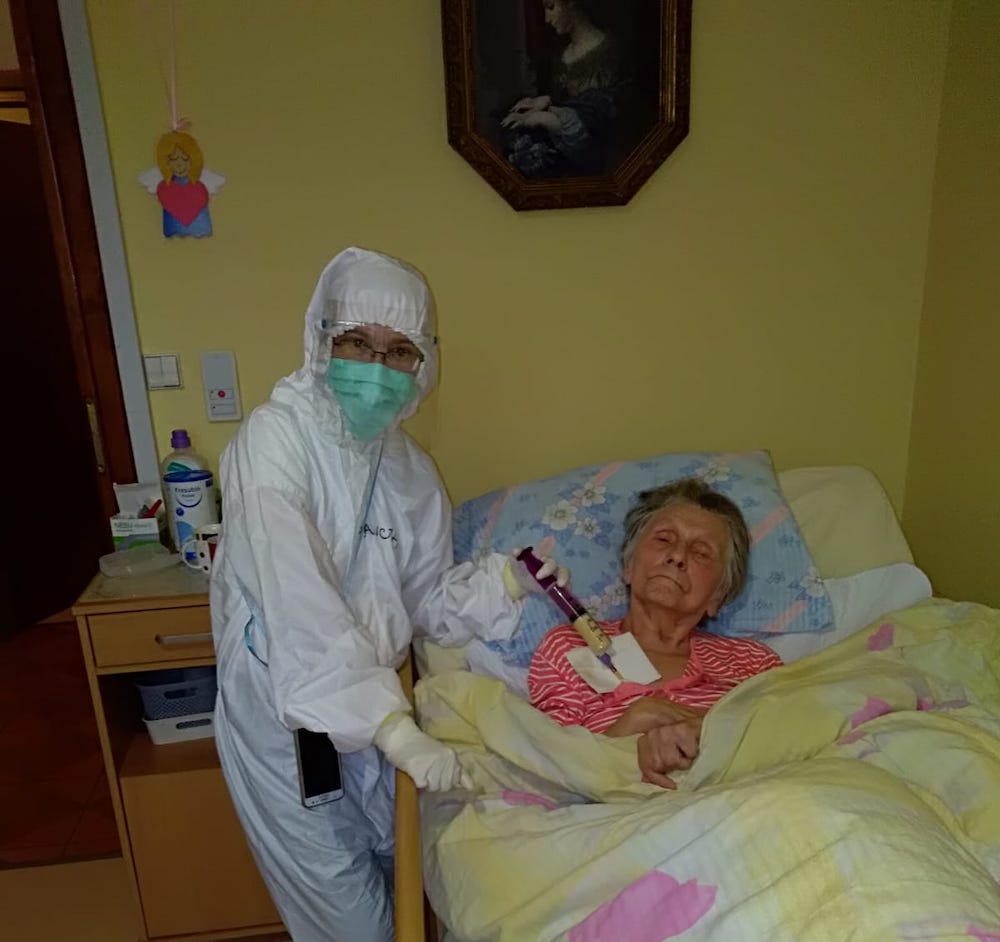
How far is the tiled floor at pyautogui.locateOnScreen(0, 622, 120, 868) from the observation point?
6.30ft

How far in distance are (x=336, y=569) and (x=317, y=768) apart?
0.98 feet

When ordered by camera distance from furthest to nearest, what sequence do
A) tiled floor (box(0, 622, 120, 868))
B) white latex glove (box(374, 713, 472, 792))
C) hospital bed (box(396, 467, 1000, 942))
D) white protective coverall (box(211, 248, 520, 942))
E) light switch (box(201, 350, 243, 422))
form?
tiled floor (box(0, 622, 120, 868)) → light switch (box(201, 350, 243, 422)) → white protective coverall (box(211, 248, 520, 942)) → white latex glove (box(374, 713, 472, 792)) → hospital bed (box(396, 467, 1000, 942))

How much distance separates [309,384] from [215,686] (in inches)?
28.7

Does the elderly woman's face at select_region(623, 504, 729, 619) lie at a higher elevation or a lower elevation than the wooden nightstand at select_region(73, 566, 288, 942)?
higher

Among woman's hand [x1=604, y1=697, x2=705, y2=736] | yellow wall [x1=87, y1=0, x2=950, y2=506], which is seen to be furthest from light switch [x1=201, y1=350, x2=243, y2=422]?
woman's hand [x1=604, y1=697, x2=705, y2=736]

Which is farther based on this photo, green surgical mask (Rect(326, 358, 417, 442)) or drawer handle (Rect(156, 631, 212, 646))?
drawer handle (Rect(156, 631, 212, 646))

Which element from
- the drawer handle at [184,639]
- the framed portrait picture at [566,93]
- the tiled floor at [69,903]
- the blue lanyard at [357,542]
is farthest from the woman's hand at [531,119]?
the tiled floor at [69,903]

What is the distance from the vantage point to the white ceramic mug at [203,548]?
151 cm

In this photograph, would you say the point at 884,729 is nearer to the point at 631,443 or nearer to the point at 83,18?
the point at 631,443

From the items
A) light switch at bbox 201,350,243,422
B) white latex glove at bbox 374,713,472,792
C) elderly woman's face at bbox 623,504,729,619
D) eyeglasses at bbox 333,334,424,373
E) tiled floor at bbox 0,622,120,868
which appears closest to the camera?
white latex glove at bbox 374,713,472,792

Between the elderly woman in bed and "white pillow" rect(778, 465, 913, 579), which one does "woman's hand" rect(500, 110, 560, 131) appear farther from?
"white pillow" rect(778, 465, 913, 579)

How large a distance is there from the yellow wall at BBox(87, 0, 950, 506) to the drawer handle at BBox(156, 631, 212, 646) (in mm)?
468

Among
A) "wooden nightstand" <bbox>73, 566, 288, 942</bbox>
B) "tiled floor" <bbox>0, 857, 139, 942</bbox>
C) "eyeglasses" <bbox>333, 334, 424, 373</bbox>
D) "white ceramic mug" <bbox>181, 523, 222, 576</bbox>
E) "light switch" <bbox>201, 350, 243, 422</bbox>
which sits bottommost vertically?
"tiled floor" <bbox>0, 857, 139, 942</bbox>

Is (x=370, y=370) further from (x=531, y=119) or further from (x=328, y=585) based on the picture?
(x=531, y=119)
